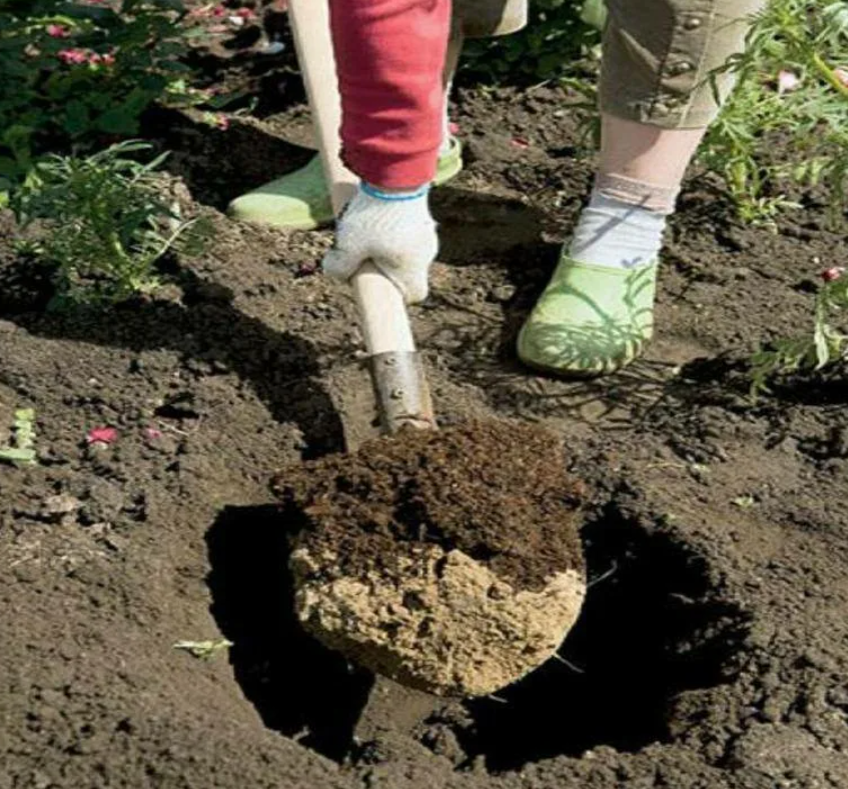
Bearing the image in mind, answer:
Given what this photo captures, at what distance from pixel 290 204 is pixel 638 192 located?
763mm

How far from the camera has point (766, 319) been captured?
3.61 m

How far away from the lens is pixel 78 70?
4.27 metres

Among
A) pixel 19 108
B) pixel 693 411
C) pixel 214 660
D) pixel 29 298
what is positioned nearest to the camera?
pixel 214 660

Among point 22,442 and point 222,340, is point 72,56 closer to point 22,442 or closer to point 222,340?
point 222,340

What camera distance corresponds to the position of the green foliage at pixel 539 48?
449 centimetres

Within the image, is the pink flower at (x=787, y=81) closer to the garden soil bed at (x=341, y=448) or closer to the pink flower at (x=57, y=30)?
the garden soil bed at (x=341, y=448)

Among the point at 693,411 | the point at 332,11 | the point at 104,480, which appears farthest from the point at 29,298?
the point at 693,411

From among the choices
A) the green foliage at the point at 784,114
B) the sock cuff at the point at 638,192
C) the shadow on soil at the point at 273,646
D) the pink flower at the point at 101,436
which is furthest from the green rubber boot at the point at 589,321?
the pink flower at the point at 101,436

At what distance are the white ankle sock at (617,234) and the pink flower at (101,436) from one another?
3.15ft

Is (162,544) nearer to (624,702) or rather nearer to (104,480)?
(104,480)

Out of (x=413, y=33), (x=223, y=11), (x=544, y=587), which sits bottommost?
(x=223, y=11)

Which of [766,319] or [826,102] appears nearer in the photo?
[826,102]

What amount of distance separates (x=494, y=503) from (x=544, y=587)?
143 mm

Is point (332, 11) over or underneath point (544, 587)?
over
